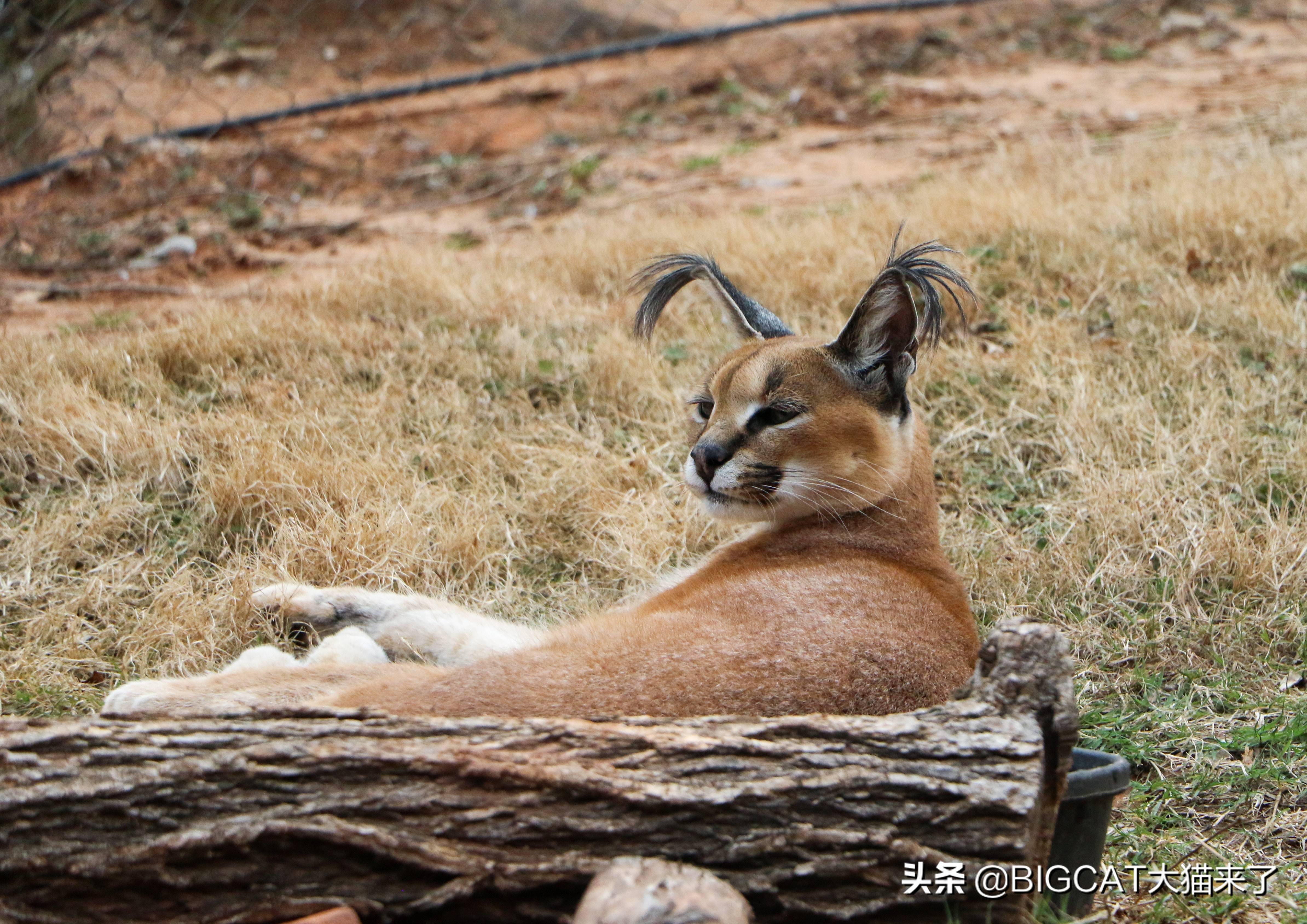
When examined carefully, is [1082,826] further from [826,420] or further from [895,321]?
[895,321]

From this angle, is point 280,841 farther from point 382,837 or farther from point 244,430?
point 244,430

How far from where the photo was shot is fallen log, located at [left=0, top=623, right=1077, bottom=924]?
2.36 metres

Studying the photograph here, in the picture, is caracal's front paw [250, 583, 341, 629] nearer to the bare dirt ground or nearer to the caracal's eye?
the caracal's eye

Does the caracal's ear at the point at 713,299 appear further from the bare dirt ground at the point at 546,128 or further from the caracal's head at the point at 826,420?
the bare dirt ground at the point at 546,128

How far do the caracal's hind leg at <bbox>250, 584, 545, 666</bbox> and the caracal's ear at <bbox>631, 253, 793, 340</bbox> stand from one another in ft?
3.65

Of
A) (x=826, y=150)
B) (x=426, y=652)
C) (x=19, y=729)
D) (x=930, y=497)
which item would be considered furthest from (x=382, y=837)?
(x=826, y=150)

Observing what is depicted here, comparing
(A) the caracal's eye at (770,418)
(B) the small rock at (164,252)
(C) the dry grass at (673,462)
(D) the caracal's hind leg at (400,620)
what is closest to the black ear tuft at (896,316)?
(A) the caracal's eye at (770,418)

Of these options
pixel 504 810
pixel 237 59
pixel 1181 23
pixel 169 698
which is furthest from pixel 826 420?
pixel 1181 23

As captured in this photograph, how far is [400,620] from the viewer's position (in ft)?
13.9

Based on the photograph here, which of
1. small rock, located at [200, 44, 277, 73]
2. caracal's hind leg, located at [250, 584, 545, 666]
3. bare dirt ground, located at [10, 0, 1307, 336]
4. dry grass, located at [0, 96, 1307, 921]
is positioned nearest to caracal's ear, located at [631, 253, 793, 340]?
dry grass, located at [0, 96, 1307, 921]

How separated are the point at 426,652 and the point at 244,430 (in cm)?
149

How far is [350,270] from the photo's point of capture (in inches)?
271

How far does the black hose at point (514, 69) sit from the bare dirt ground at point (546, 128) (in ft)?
0.37

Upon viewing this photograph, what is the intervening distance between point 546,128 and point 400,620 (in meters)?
7.41
